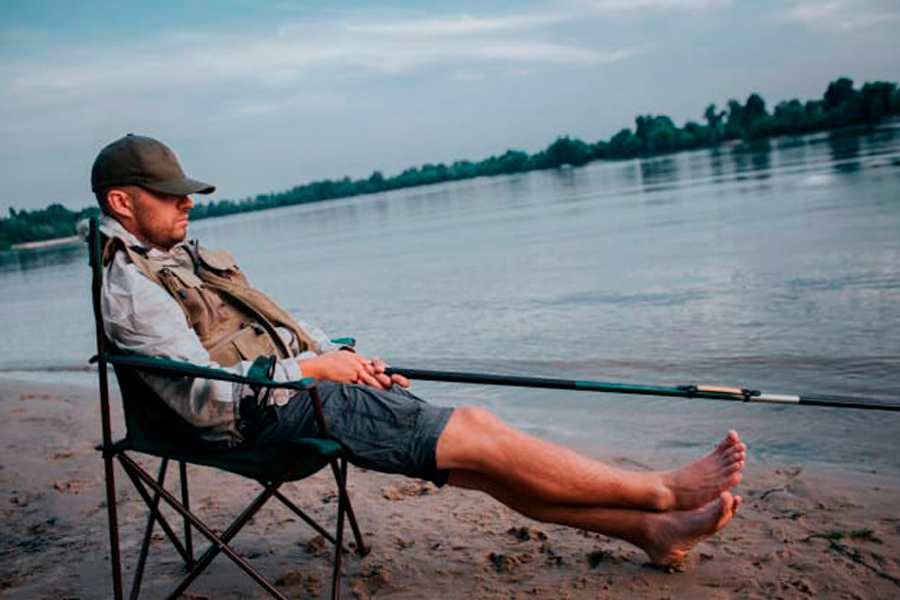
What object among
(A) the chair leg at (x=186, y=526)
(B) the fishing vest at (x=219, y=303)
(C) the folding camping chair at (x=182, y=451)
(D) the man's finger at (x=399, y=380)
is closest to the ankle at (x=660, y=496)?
(D) the man's finger at (x=399, y=380)

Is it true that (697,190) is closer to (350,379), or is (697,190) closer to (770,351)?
(770,351)

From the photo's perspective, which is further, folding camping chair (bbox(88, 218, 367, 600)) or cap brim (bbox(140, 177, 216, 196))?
cap brim (bbox(140, 177, 216, 196))

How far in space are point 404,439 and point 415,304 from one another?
29.8ft

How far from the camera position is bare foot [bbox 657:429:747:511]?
9.52 ft

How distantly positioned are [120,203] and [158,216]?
14cm

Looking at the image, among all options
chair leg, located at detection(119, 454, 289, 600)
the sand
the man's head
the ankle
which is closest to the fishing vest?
the man's head

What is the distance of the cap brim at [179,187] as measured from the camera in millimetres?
2924

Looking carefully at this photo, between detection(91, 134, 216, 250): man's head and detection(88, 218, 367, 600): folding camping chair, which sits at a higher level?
detection(91, 134, 216, 250): man's head

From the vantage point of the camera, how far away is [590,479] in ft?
9.07

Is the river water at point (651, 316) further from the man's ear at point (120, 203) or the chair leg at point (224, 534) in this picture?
the man's ear at point (120, 203)

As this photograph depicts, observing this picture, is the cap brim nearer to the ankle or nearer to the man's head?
the man's head

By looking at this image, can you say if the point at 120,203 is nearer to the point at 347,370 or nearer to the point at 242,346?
the point at 242,346

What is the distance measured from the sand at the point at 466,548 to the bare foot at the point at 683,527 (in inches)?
4.5

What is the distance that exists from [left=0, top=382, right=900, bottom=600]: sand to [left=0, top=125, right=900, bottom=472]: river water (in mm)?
799
